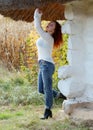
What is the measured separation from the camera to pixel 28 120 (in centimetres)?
812

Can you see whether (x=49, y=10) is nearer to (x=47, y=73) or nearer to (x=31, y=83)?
(x=47, y=73)

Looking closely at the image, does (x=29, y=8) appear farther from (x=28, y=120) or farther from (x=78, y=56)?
(x=28, y=120)

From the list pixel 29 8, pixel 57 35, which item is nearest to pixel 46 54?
pixel 57 35

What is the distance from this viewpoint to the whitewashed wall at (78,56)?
7.79 metres

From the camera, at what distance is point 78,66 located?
26.1 feet

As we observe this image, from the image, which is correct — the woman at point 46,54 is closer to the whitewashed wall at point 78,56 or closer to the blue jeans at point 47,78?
the blue jeans at point 47,78

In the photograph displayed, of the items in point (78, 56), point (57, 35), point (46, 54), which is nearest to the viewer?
point (46, 54)

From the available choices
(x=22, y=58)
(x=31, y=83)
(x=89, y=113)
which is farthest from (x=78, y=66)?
(x=22, y=58)

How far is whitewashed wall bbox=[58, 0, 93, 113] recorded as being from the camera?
7.79 meters

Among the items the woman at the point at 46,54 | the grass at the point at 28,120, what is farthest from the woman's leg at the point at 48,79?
the grass at the point at 28,120

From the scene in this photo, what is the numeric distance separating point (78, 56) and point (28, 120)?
132cm

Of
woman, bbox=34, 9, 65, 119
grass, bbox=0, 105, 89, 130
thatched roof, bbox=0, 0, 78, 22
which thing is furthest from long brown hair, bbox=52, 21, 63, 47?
grass, bbox=0, 105, 89, 130

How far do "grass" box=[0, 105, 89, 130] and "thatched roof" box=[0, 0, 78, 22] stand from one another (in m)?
1.68

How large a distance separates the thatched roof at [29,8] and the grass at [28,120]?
5.52ft
